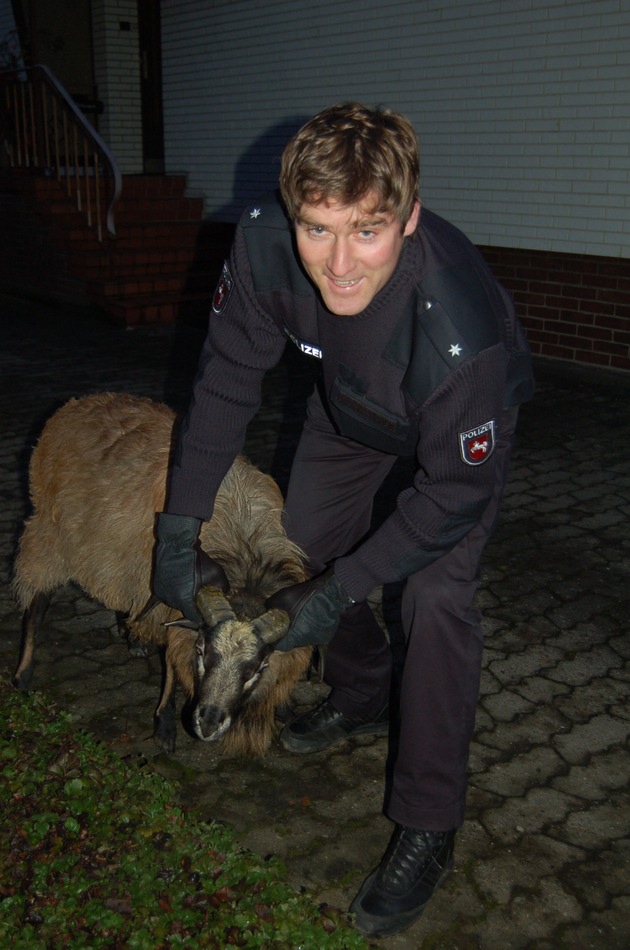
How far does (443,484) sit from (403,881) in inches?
55.2

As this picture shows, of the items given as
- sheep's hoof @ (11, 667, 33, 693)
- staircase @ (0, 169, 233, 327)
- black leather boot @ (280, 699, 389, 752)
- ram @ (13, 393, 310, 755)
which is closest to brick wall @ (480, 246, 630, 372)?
staircase @ (0, 169, 233, 327)

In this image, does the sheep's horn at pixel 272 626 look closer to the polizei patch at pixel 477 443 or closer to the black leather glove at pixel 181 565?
the black leather glove at pixel 181 565

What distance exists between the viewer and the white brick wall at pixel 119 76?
1507 cm

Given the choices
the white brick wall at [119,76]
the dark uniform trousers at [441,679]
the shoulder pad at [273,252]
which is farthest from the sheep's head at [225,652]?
the white brick wall at [119,76]

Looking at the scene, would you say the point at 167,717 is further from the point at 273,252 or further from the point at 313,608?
the point at 273,252

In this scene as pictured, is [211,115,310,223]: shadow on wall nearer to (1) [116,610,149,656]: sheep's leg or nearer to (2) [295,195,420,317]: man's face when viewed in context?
(1) [116,610,149,656]: sheep's leg

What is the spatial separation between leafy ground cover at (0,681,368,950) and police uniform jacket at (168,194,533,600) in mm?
1121

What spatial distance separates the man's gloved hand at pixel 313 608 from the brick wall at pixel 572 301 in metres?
7.58

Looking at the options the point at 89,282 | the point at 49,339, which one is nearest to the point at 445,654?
the point at 49,339

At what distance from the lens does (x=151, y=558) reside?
3934 millimetres

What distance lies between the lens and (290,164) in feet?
8.17

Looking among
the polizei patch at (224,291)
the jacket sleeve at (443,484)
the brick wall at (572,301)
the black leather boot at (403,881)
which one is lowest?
the black leather boot at (403,881)

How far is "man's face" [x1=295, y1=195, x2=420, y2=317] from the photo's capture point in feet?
8.11

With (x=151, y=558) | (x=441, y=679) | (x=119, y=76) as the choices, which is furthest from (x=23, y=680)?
(x=119, y=76)
